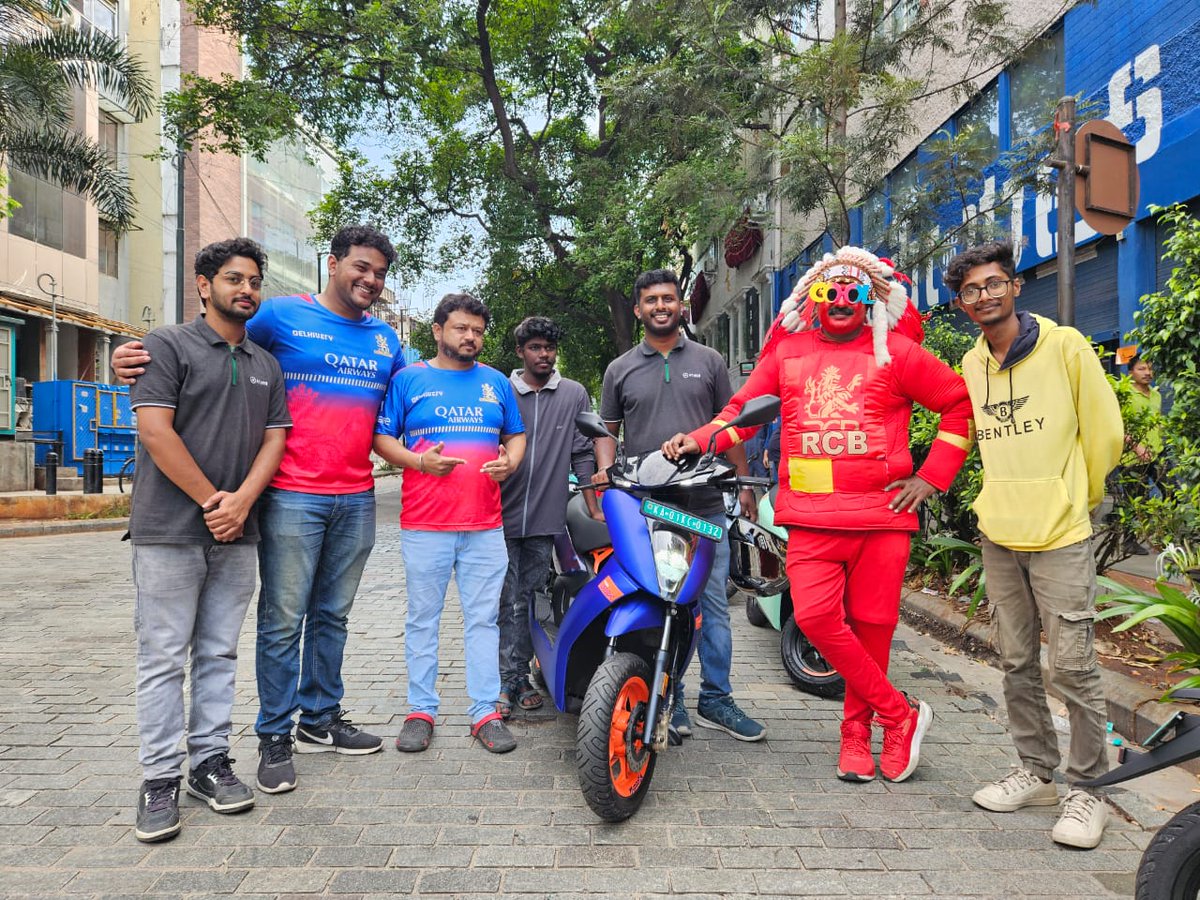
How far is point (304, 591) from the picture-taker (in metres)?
3.63

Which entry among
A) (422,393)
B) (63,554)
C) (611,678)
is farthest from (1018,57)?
(63,554)

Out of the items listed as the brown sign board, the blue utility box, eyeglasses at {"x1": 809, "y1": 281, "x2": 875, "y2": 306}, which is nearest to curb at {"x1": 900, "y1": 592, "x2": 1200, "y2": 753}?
eyeglasses at {"x1": 809, "y1": 281, "x2": 875, "y2": 306}

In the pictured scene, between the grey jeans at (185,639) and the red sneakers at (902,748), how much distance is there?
2638mm

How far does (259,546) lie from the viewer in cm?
362

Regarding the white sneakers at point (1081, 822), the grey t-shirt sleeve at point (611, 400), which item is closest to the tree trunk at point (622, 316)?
the grey t-shirt sleeve at point (611, 400)

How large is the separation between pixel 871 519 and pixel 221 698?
8.61ft

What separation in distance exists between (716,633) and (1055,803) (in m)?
1.52

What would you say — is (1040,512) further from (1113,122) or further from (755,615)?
(1113,122)

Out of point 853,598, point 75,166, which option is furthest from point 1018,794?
point 75,166

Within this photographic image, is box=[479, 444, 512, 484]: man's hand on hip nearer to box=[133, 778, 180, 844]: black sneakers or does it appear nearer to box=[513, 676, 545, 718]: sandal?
box=[513, 676, 545, 718]: sandal

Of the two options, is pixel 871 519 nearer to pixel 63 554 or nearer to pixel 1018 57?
pixel 1018 57

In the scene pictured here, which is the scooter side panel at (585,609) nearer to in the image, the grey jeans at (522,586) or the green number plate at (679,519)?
the green number plate at (679,519)

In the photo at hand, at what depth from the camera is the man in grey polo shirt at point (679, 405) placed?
410 centimetres

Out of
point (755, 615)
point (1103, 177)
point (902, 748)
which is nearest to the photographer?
point (902, 748)
